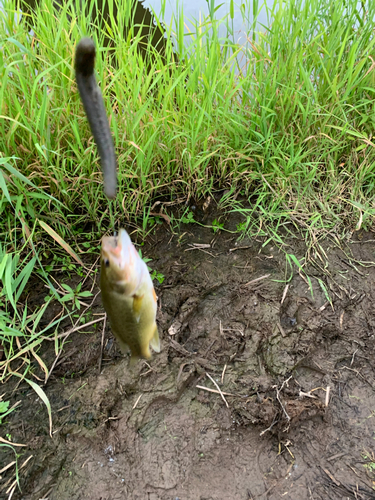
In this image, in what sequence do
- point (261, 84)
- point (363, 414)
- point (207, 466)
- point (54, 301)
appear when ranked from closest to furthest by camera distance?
point (207, 466) → point (363, 414) → point (54, 301) → point (261, 84)

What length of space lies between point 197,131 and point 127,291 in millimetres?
1455

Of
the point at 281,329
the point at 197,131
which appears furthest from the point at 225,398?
the point at 197,131

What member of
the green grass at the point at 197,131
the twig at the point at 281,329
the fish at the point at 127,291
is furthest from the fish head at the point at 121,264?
the twig at the point at 281,329

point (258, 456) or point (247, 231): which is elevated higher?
point (247, 231)

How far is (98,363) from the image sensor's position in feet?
6.80

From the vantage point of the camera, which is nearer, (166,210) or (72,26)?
(72,26)

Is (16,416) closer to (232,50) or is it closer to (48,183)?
(48,183)

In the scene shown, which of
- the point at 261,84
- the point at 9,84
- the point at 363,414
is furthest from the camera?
the point at 261,84

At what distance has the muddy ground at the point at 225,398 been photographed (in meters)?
1.77

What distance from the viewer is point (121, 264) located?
1265mm

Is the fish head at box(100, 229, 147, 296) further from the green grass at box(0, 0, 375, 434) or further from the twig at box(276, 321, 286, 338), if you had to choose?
the twig at box(276, 321, 286, 338)

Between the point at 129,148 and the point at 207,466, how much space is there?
2.10 meters

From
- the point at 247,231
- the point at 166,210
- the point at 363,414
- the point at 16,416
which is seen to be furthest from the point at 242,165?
the point at 16,416

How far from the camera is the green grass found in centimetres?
217
